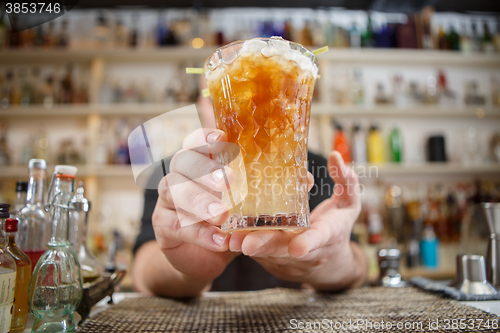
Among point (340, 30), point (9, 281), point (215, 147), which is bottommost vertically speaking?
point (9, 281)

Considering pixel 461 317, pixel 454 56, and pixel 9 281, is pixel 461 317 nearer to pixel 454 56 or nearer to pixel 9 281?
pixel 9 281

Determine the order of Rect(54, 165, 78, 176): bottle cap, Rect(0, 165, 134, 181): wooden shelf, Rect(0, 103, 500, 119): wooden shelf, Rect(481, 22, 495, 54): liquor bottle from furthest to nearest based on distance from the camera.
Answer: Rect(481, 22, 495, 54): liquor bottle < Rect(0, 103, 500, 119): wooden shelf < Rect(0, 165, 134, 181): wooden shelf < Rect(54, 165, 78, 176): bottle cap

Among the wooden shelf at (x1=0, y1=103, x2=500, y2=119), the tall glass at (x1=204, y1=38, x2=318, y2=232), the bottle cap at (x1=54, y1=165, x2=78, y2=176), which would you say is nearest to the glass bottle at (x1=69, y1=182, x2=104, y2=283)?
the bottle cap at (x1=54, y1=165, x2=78, y2=176)

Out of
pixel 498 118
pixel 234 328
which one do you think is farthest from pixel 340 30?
pixel 234 328

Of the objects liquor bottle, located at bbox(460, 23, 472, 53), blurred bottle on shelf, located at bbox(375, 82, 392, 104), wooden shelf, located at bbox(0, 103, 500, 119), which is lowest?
wooden shelf, located at bbox(0, 103, 500, 119)

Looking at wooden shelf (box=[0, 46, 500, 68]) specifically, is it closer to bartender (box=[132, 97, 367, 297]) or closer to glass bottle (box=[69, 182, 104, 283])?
bartender (box=[132, 97, 367, 297])

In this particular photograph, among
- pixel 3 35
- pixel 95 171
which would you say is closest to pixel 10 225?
pixel 95 171

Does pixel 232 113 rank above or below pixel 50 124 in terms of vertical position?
below

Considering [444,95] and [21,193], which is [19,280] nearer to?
[21,193]
